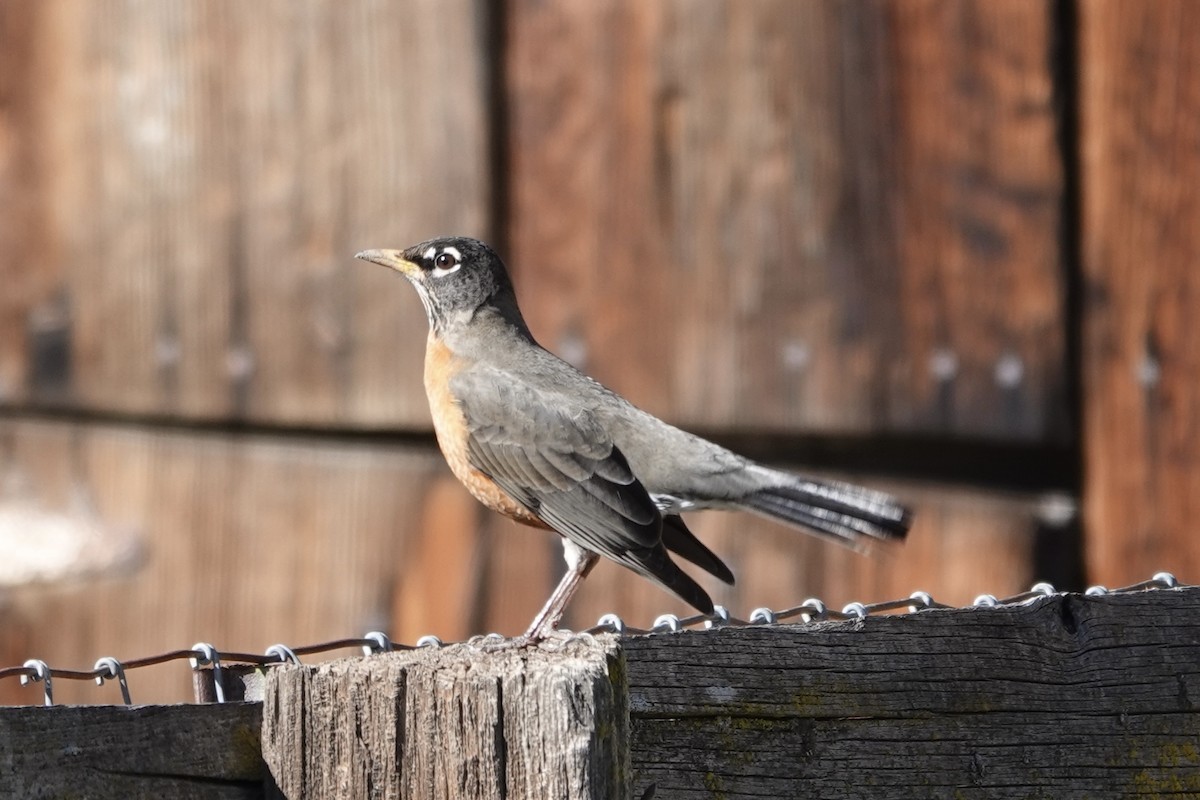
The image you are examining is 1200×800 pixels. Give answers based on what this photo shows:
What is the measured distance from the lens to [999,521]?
548cm

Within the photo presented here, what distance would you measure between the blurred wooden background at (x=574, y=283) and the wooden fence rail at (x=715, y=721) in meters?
2.74

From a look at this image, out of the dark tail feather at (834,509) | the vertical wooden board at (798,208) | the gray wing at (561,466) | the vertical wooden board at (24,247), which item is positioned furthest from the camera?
the vertical wooden board at (24,247)

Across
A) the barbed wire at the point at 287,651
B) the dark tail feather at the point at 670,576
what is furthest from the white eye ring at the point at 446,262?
the barbed wire at the point at 287,651

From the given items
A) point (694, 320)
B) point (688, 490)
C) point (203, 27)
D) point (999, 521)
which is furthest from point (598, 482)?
point (203, 27)

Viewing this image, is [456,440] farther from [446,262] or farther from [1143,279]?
[1143,279]

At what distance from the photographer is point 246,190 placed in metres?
5.86

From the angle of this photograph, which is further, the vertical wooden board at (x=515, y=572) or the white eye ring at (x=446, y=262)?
the vertical wooden board at (x=515, y=572)

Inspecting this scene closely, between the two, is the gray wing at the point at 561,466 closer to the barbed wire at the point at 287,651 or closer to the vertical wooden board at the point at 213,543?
the vertical wooden board at the point at 213,543

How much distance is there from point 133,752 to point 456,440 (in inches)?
107

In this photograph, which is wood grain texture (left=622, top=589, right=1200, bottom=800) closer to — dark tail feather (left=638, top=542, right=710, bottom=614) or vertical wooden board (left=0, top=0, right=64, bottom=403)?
dark tail feather (left=638, top=542, right=710, bottom=614)

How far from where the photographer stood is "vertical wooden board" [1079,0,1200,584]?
527cm

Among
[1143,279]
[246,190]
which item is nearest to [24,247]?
[246,190]

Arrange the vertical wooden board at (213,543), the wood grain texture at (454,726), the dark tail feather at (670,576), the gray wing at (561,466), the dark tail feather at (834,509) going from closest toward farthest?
the wood grain texture at (454,726), the dark tail feather at (670,576), the gray wing at (561,466), the dark tail feather at (834,509), the vertical wooden board at (213,543)

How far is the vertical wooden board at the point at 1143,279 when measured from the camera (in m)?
5.27
